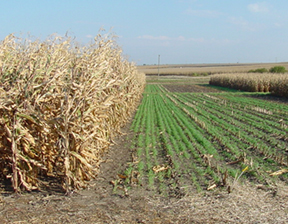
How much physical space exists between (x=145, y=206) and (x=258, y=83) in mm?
32830

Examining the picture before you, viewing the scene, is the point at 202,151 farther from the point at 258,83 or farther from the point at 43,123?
the point at 258,83

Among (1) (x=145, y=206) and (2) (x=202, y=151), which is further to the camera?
(2) (x=202, y=151)

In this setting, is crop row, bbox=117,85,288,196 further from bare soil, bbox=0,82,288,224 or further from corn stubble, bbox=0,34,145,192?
corn stubble, bbox=0,34,145,192

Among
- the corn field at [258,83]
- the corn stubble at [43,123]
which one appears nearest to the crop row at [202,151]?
the corn stubble at [43,123]

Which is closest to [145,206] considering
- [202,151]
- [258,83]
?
[202,151]

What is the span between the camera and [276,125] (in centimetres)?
1327

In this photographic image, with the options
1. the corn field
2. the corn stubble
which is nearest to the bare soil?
the corn stubble

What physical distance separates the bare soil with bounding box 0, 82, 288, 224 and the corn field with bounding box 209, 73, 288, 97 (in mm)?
24049

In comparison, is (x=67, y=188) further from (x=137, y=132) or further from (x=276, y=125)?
(x=276, y=125)

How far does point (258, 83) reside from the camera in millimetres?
35531

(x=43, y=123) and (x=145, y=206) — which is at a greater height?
(x=43, y=123)

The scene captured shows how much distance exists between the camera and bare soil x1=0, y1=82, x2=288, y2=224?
5.14 metres

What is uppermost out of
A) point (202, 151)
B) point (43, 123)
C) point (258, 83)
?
point (258, 83)

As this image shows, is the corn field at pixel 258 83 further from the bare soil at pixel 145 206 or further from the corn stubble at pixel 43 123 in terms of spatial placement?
the corn stubble at pixel 43 123
